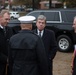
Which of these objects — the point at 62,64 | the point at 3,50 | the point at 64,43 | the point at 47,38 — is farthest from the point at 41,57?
the point at 64,43

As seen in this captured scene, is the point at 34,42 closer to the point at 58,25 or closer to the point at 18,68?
the point at 18,68

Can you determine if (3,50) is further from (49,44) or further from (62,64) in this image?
(62,64)

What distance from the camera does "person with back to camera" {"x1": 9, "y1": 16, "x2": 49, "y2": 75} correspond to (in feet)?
13.7

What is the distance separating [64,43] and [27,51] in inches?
310

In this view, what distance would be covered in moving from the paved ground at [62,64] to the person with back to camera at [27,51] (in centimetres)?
415

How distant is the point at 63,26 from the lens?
1198cm

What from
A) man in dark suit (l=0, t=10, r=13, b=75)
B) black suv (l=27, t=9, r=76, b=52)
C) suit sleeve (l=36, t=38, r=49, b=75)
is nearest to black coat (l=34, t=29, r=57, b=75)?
man in dark suit (l=0, t=10, r=13, b=75)

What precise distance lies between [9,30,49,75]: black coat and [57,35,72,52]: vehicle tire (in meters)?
7.62

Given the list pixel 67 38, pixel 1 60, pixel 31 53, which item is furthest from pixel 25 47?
pixel 67 38

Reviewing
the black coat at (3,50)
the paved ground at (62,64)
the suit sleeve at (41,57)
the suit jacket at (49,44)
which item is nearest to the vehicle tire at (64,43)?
the paved ground at (62,64)

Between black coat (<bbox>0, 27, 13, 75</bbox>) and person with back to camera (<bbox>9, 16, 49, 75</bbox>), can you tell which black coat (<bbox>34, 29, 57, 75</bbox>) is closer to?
black coat (<bbox>0, 27, 13, 75</bbox>)

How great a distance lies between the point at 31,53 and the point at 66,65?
210 inches

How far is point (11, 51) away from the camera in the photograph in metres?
4.38

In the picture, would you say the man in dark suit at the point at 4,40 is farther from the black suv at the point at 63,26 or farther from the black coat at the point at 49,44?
the black suv at the point at 63,26
